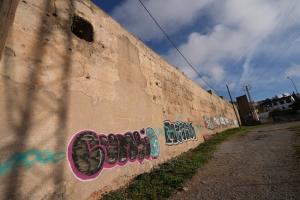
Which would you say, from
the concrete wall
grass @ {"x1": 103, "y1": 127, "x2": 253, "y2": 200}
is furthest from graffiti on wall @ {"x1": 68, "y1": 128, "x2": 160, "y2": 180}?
the concrete wall

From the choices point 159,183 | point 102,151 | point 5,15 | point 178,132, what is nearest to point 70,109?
point 102,151

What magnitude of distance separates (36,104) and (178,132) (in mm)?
6004

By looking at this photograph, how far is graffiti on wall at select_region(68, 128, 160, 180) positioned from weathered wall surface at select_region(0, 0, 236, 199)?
19 mm

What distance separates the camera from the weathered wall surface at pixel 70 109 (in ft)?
10.3

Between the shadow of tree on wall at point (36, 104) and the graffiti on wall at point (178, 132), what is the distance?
4.36m

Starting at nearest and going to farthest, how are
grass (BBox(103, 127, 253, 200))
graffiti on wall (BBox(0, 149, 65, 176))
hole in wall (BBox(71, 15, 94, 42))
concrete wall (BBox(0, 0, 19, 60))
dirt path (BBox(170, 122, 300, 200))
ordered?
concrete wall (BBox(0, 0, 19, 60)) < graffiti on wall (BBox(0, 149, 65, 176)) < dirt path (BBox(170, 122, 300, 200)) < grass (BBox(103, 127, 253, 200)) < hole in wall (BBox(71, 15, 94, 42))

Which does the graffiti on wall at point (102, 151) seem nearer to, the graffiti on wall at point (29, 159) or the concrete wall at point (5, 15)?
the graffiti on wall at point (29, 159)

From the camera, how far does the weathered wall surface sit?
3.14 metres

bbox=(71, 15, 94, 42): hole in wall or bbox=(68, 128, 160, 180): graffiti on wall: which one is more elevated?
bbox=(71, 15, 94, 42): hole in wall

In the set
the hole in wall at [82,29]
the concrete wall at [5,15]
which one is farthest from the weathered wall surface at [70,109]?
the concrete wall at [5,15]

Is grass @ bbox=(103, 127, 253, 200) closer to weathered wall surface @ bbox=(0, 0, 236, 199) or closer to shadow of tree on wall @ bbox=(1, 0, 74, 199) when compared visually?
weathered wall surface @ bbox=(0, 0, 236, 199)

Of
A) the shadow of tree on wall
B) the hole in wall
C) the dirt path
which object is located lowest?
the dirt path

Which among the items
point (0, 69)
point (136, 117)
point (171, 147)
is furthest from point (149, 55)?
point (0, 69)

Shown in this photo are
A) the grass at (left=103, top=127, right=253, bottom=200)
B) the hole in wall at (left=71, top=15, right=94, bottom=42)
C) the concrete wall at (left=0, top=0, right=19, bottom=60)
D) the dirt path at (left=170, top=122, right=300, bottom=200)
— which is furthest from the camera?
the hole in wall at (left=71, top=15, right=94, bottom=42)
